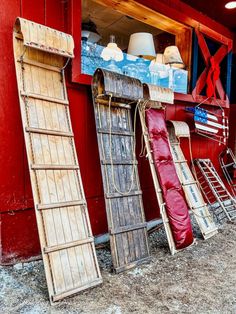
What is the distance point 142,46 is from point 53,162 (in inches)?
84.1

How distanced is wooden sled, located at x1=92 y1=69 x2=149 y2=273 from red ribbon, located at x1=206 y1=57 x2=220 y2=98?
1.99 meters

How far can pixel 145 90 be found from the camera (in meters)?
3.27

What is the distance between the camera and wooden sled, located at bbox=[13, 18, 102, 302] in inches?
87.0

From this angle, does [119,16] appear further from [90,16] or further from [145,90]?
[145,90]

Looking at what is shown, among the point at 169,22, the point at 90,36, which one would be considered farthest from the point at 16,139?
the point at 169,22

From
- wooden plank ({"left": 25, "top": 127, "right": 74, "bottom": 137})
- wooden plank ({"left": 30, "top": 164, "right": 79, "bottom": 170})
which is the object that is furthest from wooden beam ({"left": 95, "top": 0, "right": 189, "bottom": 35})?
wooden plank ({"left": 30, "top": 164, "right": 79, "bottom": 170})

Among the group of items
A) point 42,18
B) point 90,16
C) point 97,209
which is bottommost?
point 97,209

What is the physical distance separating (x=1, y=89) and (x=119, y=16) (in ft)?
7.35

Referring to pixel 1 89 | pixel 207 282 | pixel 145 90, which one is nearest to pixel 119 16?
pixel 145 90

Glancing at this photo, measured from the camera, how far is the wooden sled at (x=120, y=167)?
106 inches

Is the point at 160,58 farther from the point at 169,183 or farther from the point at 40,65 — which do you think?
the point at 40,65

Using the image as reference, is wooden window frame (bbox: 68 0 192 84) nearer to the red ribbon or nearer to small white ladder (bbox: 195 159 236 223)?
the red ribbon

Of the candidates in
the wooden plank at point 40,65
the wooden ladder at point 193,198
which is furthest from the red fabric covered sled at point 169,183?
the wooden plank at point 40,65

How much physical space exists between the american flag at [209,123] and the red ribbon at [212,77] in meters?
0.34
